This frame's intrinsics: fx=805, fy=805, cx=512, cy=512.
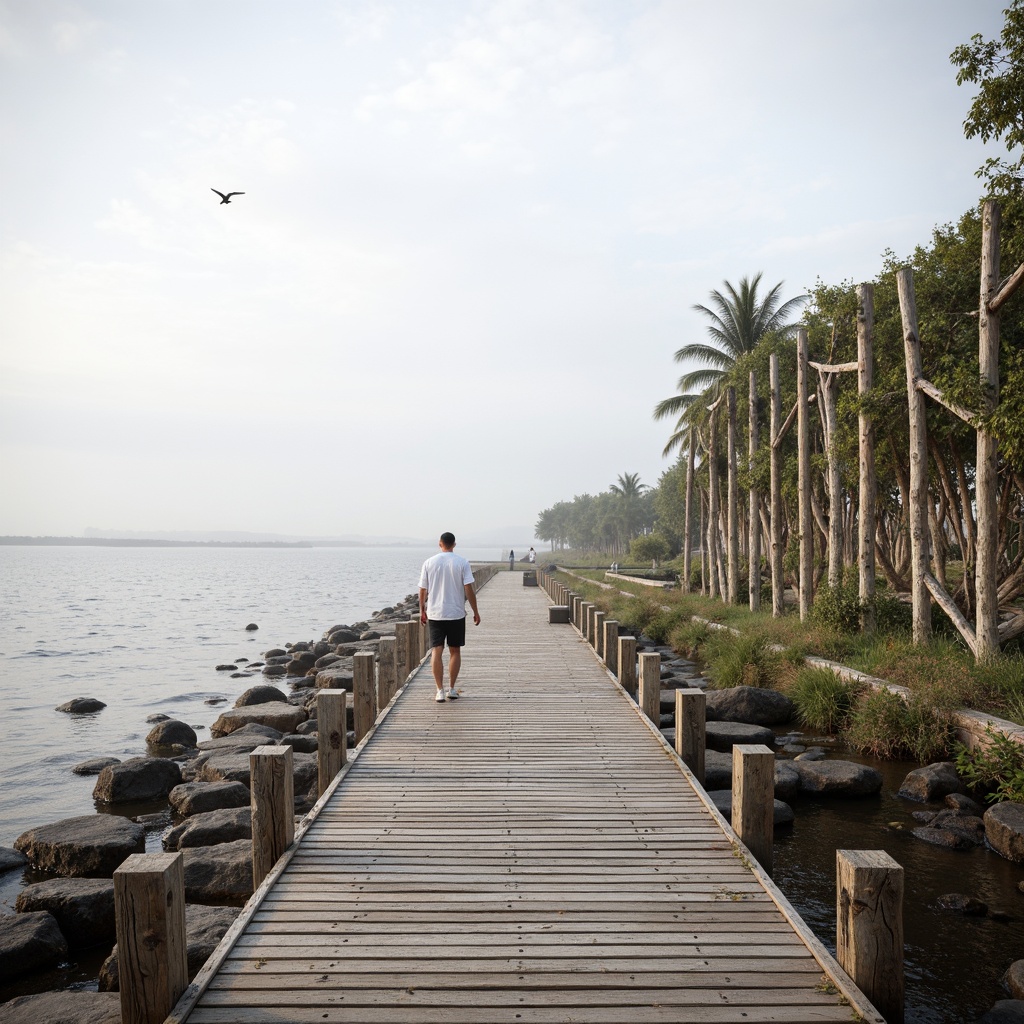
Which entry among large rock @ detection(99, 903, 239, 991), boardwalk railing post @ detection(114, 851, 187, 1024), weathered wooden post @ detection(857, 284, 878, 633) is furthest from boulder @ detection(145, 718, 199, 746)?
weathered wooden post @ detection(857, 284, 878, 633)

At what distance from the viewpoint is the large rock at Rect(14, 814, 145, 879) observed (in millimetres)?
8242

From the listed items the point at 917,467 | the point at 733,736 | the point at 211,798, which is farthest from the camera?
the point at 917,467

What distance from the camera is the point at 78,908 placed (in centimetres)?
682

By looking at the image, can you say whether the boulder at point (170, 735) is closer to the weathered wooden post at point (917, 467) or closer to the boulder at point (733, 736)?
the boulder at point (733, 736)

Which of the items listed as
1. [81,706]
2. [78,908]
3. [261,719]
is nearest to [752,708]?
[261,719]

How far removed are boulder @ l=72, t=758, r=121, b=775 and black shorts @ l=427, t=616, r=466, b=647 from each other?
689 centimetres

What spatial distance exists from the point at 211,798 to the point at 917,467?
37.4 feet

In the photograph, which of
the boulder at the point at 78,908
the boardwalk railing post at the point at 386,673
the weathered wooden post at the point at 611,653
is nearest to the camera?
the boulder at the point at 78,908

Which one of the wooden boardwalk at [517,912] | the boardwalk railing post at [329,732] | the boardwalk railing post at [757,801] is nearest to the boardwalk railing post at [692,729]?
the wooden boardwalk at [517,912]

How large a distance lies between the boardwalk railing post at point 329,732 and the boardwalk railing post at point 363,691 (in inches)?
53.0

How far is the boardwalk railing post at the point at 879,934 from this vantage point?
3.97 m

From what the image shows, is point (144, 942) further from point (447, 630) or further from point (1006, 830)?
point (1006, 830)

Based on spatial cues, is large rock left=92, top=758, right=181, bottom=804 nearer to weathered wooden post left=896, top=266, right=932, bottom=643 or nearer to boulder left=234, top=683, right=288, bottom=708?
boulder left=234, top=683, right=288, bottom=708

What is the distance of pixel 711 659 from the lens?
17078mm
